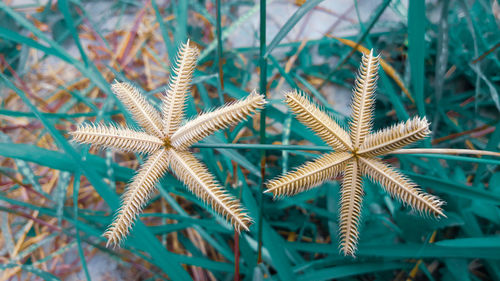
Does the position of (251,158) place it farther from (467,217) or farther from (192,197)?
(467,217)

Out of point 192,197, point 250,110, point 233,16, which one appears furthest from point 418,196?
point 233,16

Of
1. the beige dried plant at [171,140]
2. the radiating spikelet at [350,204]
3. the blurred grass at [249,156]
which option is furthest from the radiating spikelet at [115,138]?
the radiating spikelet at [350,204]

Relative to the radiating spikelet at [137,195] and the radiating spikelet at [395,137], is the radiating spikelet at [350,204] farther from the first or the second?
the radiating spikelet at [137,195]

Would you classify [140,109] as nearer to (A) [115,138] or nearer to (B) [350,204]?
(A) [115,138]

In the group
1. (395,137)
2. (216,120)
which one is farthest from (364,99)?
(216,120)

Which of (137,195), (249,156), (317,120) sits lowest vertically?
(137,195)

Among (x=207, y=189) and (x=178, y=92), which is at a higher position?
(x=178, y=92)
